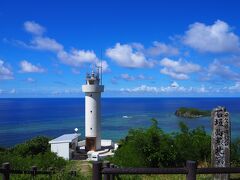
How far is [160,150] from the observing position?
59.4ft

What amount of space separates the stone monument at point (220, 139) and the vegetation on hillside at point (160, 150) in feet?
20.3

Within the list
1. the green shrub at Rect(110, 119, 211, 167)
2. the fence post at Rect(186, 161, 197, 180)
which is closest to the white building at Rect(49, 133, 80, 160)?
the green shrub at Rect(110, 119, 211, 167)

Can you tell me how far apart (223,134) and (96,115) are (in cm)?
2123

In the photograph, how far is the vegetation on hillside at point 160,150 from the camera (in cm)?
1792

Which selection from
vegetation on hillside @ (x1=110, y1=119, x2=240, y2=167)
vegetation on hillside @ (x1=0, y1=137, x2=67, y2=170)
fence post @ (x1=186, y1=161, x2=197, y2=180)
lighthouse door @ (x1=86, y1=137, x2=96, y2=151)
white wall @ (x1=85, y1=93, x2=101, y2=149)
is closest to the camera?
fence post @ (x1=186, y1=161, x2=197, y2=180)

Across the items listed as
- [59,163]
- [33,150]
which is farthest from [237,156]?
[33,150]

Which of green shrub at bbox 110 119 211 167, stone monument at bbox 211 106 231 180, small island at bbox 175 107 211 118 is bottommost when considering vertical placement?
small island at bbox 175 107 211 118

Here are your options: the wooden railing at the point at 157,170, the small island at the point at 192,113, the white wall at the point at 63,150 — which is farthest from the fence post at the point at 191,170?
the small island at the point at 192,113

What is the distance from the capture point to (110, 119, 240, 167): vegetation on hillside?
17.9 metres

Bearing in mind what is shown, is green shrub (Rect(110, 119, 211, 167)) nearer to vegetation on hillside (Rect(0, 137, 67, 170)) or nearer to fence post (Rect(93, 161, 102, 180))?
vegetation on hillside (Rect(0, 137, 67, 170))

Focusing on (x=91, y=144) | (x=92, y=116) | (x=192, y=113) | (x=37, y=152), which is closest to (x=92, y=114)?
(x=92, y=116)

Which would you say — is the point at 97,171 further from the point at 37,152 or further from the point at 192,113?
the point at 192,113

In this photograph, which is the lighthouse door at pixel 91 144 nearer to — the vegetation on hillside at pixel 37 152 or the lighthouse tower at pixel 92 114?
the lighthouse tower at pixel 92 114

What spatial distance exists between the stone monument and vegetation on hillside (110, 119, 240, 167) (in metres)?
6.18
